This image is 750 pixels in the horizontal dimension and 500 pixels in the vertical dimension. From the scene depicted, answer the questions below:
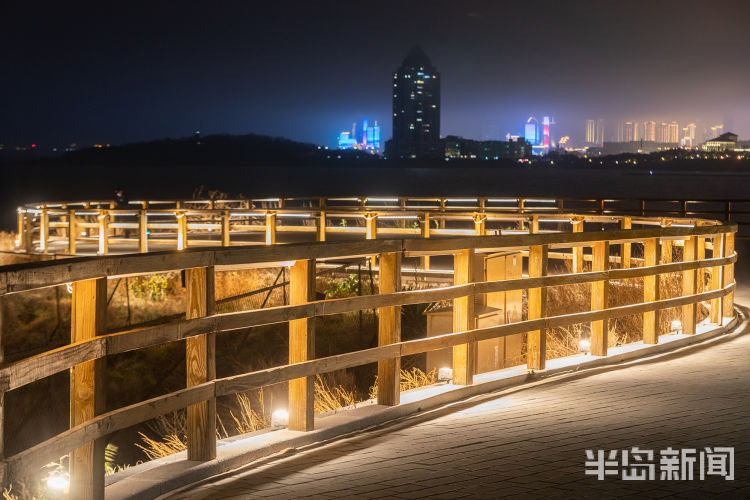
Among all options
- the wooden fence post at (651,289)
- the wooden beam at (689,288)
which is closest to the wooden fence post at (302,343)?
the wooden fence post at (651,289)

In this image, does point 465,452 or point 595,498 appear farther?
point 465,452

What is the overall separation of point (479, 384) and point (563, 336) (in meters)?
4.98

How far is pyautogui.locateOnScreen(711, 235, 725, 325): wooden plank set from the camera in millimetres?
12500

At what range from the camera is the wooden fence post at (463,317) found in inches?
326

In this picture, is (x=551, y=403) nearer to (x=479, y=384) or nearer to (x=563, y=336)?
(x=479, y=384)

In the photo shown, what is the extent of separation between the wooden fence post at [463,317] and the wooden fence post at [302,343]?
1762 millimetres

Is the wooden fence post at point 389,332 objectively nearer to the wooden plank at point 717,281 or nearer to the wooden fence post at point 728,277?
the wooden plank at point 717,281

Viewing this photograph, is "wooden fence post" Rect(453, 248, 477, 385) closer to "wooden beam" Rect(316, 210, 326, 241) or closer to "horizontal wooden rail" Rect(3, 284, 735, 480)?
"horizontal wooden rail" Rect(3, 284, 735, 480)

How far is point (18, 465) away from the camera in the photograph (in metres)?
4.39

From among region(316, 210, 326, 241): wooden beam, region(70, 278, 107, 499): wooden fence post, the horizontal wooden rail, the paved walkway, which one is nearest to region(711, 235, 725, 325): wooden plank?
the horizontal wooden rail

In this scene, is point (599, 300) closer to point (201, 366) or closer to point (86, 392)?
point (201, 366)

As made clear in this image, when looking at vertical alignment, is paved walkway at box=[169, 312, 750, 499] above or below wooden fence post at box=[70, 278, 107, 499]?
below

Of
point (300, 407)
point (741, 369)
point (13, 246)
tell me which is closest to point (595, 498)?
point (300, 407)

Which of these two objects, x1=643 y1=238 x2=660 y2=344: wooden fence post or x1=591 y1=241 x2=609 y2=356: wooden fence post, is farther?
x1=643 y1=238 x2=660 y2=344: wooden fence post
